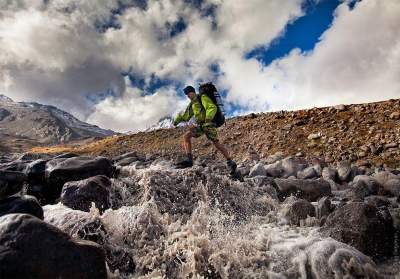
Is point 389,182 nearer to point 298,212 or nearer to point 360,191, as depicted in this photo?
point 360,191

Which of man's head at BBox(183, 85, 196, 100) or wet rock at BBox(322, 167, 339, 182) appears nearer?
man's head at BBox(183, 85, 196, 100)

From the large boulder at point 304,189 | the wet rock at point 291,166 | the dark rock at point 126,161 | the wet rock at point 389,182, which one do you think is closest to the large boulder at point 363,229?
the large boulder at point 304,189

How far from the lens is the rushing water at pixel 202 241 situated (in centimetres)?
702

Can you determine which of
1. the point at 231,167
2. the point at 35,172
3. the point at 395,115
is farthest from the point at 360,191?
the point at 35,172

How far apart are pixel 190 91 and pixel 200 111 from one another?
0.70 m

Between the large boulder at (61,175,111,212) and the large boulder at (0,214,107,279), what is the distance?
11.6 ft

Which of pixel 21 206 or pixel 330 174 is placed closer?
pixel 21 206

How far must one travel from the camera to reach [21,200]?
319 inches

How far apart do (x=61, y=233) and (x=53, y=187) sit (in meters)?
6.27

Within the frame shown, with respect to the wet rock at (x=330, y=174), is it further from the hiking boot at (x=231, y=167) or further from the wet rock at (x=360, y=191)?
the hiking boot at (x=231, y=167)

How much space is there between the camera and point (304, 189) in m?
12.1

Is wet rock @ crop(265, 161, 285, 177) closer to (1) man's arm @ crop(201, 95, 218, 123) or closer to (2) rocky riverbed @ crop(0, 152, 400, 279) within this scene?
(2) rocky riverbed @ crop(0, 152, 400, 279)

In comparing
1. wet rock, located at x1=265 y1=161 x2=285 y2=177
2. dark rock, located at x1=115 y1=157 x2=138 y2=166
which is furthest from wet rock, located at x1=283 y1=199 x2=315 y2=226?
dark rock, located at x1=115 y1=157 x2=138 y2=166

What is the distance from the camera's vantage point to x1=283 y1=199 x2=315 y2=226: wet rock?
9.45 meters
